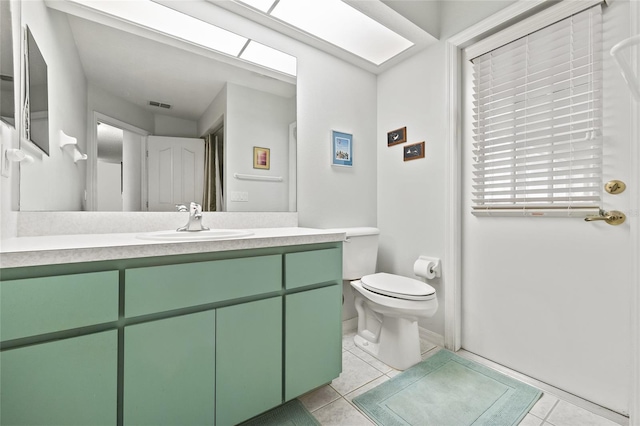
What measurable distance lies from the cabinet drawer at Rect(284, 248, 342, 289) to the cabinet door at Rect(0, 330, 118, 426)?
2.20 feet

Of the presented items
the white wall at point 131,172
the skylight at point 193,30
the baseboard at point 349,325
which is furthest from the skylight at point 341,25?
the baseboard at point 349,325

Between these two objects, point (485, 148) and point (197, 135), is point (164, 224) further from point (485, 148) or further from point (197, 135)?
point (485, 148)

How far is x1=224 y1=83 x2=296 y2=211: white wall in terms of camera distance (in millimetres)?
1720

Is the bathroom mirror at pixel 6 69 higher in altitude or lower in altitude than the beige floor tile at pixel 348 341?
higher

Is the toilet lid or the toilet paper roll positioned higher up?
the toilet paper roll

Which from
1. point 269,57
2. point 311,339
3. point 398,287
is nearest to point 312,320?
point 311,339

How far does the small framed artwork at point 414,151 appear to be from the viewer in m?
2.06

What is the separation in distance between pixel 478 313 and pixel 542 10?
185cm

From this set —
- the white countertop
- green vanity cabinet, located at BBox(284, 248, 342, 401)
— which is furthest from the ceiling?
green vanity cabinet, located at BBox(284, 248, 342, 401)

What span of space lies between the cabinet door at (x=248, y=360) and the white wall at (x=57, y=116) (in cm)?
93

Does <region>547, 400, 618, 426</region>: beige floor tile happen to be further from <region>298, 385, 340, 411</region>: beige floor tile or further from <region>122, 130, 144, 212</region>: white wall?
<region>122, 130, 144, 212</region>: white wall

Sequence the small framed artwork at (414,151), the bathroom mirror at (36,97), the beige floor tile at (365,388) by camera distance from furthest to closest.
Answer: the small framed artwork at (414,151) → the beige floor tile at (365,388) → the bathroom mirror at (36,97)

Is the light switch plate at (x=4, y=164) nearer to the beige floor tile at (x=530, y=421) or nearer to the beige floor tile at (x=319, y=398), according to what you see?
the beige floor tile at (x=319, y=398)

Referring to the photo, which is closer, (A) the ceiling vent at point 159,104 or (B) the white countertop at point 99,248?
(B) the white countertop at point 99,248
